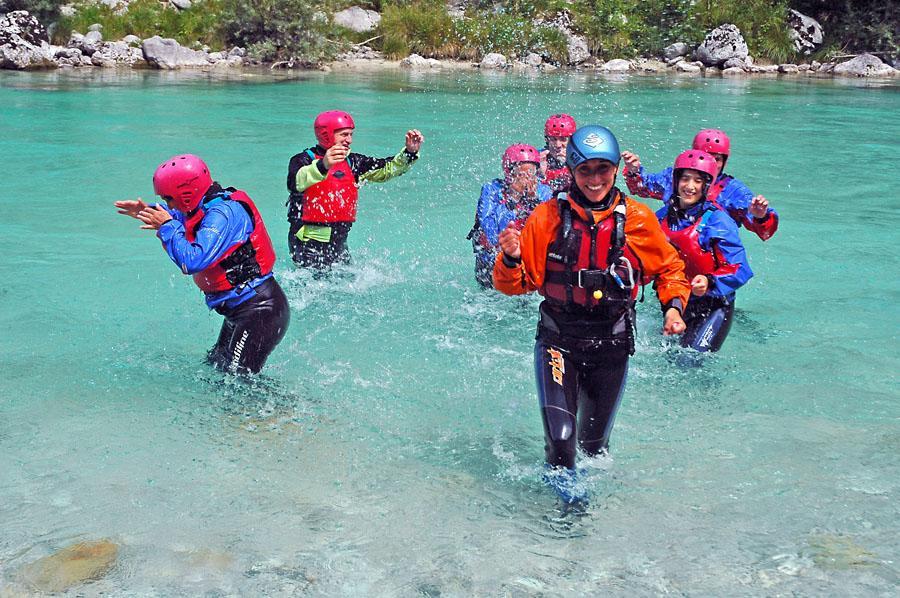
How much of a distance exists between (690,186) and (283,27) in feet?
91.9

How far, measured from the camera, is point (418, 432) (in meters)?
6.57

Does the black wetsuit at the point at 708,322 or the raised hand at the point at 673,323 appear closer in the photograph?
the raised hand at the point at 673,323

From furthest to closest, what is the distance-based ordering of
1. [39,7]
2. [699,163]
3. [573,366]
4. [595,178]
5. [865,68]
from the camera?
[865,68], [39,7], [699,163], [573,366], [595,178]

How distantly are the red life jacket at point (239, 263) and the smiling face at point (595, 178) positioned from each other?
2318 mm

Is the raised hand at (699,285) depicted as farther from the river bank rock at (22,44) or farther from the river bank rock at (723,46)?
the river bank rock at (723,46)

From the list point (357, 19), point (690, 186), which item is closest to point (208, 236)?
point (690, 186)

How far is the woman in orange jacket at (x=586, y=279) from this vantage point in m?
4.79

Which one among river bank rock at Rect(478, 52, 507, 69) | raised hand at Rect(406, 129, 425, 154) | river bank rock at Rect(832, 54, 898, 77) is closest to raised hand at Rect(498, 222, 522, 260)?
raised hand at Rect(406, 129, 425, 154)

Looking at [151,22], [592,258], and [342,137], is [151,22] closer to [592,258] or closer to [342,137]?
[342,137]

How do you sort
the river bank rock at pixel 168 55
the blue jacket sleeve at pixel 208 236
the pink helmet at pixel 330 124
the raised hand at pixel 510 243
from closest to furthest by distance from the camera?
the raised hand at pixel 510 243 < the blue jacket sleeve at pixel 208 236 < the pink helmet at pixel 330 124 < the river bank rock at pixel 168 55

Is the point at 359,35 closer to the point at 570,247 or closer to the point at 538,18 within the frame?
the point at 538,18

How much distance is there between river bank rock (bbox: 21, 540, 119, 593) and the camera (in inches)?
188

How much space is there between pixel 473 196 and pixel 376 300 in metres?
5.33

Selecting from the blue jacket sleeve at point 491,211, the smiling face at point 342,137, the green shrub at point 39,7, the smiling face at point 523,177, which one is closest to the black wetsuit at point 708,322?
the smiling face at point 523,177
